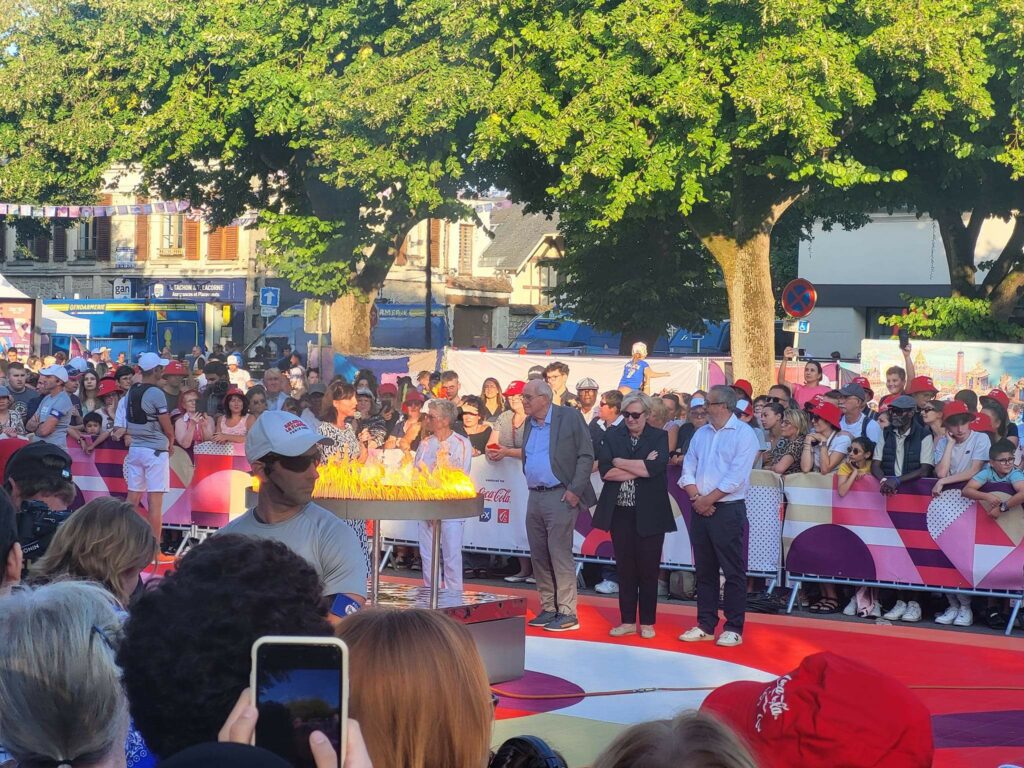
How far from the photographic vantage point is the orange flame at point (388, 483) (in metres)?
8.17

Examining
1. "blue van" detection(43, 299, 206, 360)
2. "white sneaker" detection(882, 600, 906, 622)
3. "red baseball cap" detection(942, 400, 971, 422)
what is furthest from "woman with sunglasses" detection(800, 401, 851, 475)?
"blue van" detection(43, 299, 206, 360)

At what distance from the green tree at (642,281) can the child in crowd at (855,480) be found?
21812 mm

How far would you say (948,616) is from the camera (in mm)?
12180

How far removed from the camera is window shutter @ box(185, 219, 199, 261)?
6311cm

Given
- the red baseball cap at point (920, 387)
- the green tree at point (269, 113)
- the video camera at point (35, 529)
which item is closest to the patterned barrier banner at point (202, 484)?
the red baseball cap at point (920, 387)

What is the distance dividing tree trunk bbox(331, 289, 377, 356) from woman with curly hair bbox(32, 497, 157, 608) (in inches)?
1108

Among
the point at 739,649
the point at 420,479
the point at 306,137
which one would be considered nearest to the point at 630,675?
the point at 739,649

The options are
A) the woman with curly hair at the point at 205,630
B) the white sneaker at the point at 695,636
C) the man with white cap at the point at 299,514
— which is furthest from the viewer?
the white sneaker at the point at 695,636

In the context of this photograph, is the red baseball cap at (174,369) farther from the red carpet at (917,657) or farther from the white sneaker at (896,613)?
the white sneaker at (896,613)

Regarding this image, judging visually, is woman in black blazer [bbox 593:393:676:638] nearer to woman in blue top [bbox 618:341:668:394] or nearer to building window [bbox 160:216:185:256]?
woman in blue top [bbox 618:341:668:394]

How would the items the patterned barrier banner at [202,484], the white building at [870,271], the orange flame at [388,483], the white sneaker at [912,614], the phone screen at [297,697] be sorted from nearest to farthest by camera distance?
the phone screen at [297,697] < the orange flame at [388,483] < the white sneaker at [912,614] < the patterned barrier banner at [202,484] < the white building at [870,271]

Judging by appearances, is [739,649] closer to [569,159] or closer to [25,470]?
[25,470]

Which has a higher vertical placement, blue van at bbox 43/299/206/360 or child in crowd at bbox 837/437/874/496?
blue van at bbox 43/299/206/360

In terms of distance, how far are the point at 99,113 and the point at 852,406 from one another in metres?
22.0
